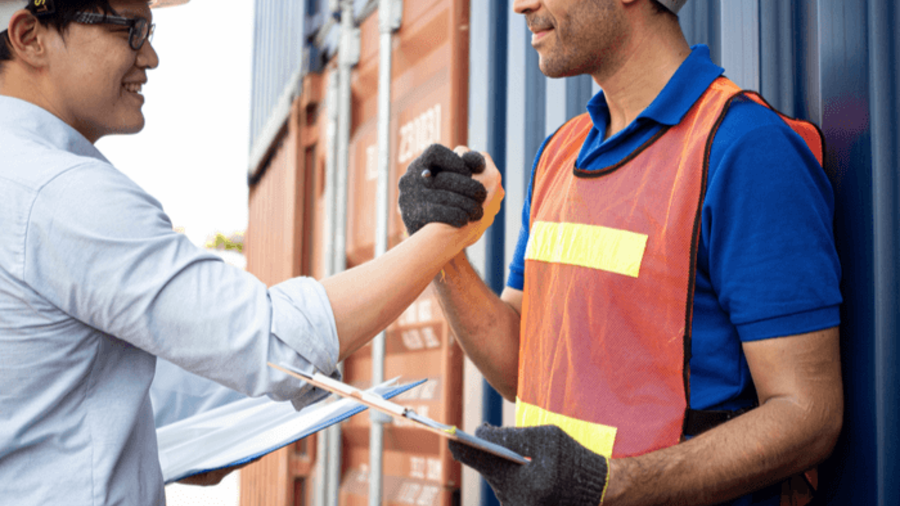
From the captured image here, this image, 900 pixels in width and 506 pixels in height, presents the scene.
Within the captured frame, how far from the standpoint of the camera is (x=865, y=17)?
4.07 feet

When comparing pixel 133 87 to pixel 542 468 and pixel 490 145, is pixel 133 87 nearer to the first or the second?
pixel 542 468

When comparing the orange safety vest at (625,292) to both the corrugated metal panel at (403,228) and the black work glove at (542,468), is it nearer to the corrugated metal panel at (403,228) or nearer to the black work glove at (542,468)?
the black work glove at (542,468)

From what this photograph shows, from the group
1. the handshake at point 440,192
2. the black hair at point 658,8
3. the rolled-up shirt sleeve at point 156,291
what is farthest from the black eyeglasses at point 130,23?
the black hair at point 658,8

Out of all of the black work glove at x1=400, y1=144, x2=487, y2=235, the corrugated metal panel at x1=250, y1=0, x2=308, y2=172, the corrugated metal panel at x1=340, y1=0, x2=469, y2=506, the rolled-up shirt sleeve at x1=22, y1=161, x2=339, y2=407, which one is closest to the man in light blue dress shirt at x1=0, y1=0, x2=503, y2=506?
the rolled-up shirt sleeve at x1=22, y1=161, x2=339, y2=407

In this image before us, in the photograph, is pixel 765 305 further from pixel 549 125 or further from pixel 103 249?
pixel 549 125

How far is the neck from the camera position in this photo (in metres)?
1.49

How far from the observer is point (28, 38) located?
4.40ft

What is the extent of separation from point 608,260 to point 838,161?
0.43 metres

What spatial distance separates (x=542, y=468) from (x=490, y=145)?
61.4 inches

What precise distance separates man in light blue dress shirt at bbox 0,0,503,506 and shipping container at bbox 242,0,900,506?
80 centimetres

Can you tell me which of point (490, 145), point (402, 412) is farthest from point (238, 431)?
point (490, 145)

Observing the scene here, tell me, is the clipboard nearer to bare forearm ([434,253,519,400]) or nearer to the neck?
bare forearm ([434,253,519,400])

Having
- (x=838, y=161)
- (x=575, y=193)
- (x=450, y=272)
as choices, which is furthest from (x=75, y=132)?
(x=838, y=161)

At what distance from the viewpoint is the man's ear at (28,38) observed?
51.8 inches
